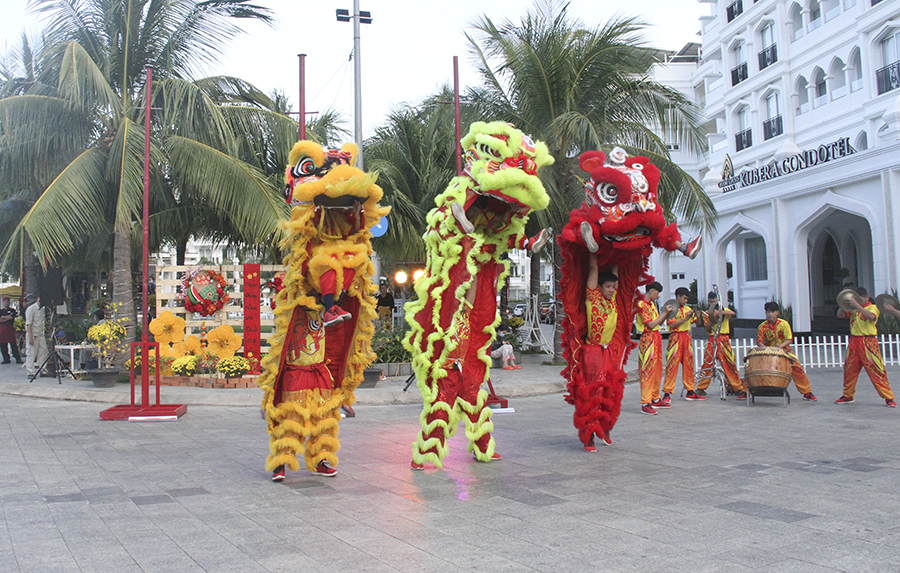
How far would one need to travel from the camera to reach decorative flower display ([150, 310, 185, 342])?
12.1 meters

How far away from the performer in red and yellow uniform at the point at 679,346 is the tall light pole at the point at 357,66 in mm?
7289

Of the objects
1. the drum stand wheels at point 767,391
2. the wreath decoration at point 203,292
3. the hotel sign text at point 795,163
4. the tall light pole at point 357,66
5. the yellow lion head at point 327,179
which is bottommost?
the drum stand wheels at point 767,391

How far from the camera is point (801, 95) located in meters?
25.4

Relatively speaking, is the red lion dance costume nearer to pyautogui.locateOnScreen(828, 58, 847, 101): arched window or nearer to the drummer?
the drummer

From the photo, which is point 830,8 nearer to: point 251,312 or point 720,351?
point 720,351

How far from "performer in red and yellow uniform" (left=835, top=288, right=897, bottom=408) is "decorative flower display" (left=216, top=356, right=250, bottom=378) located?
942 cm

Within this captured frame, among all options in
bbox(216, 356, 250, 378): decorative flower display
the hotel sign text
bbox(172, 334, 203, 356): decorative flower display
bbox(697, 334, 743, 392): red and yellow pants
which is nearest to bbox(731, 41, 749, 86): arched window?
the hotel sign text

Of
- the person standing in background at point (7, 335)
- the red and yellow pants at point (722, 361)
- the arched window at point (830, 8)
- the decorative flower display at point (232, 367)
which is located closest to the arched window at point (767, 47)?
the arched window at point (830, 8)

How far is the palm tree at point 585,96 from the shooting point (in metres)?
13.2

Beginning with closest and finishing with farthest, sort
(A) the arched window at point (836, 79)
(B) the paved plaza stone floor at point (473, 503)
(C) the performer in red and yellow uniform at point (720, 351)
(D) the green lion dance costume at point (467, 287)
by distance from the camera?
(B) the paved plaza stone floor at point (473, 503) → (D) the green lion dance costume at point (467, 287) → (C) the performer in red and yellow uniform at point (720, 351) → (A) the arched window at point (836, 79)

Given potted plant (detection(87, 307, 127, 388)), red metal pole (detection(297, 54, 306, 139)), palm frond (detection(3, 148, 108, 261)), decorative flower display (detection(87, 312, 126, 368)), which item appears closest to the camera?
red metal pole (detection(297, 54, 306, 139))

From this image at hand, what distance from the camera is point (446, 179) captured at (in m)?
17.6

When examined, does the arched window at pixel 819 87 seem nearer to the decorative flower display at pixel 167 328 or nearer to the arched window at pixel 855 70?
the arched window at pixel 855 70

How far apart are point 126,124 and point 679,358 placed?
9376 mm
